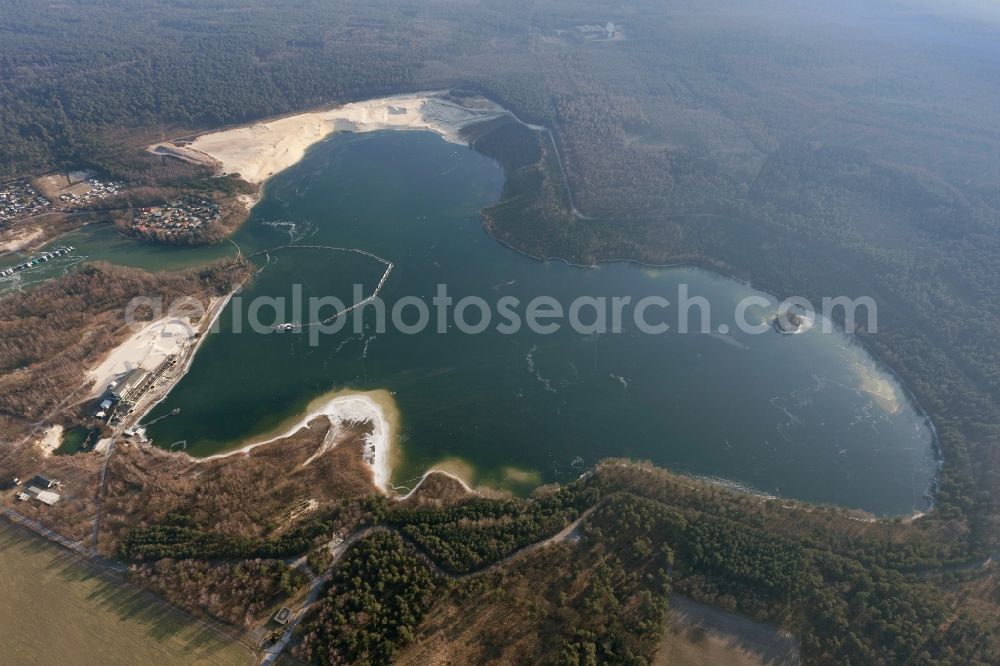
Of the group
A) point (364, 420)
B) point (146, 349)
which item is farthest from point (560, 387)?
point (146, 349)

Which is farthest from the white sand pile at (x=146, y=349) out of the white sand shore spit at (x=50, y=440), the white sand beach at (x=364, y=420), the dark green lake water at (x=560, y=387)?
the white sand beach at (x=364, y=420)

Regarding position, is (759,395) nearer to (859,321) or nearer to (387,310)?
(859,321)

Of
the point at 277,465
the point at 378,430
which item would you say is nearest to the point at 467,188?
the point at 378,430

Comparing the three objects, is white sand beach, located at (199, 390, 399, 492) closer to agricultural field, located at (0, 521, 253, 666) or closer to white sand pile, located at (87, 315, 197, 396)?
agricultural field, located at (0, 521, 253, 666)

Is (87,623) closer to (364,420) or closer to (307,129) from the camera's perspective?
(364,420)

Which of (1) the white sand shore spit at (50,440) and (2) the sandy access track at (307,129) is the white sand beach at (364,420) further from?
(2) the sandy access track at (307,129)
